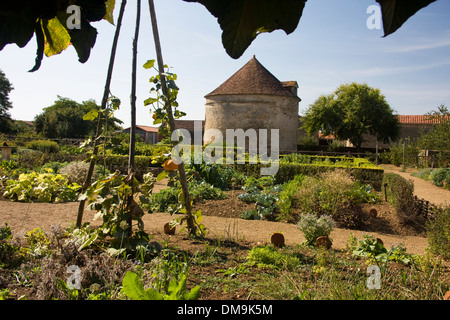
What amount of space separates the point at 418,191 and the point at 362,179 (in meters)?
2.64

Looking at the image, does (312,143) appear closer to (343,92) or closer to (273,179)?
(343,92)

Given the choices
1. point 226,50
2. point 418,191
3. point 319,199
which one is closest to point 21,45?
point 226,50

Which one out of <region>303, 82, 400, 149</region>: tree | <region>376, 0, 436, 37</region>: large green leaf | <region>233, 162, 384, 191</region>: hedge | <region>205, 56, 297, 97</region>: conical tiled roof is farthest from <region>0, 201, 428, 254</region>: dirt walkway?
<region>303, 82, 400, 149</region>: tree

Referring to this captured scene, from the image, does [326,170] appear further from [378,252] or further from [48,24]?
[48,24]

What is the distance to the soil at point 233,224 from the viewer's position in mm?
5562

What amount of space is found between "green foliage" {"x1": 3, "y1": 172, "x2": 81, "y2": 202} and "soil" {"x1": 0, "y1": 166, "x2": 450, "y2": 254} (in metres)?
0.35

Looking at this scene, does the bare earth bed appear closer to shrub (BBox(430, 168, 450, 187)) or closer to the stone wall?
shrub (BBox(430, 168, 450, 187))

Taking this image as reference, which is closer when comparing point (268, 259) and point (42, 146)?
point (268, 259)

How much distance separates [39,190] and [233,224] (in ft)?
17.1

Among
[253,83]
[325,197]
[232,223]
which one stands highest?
[253,83]

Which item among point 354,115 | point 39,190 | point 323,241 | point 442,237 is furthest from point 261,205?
point 354,115

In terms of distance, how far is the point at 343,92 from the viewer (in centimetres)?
3341

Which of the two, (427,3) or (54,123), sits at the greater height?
(54,123)

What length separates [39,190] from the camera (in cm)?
839
